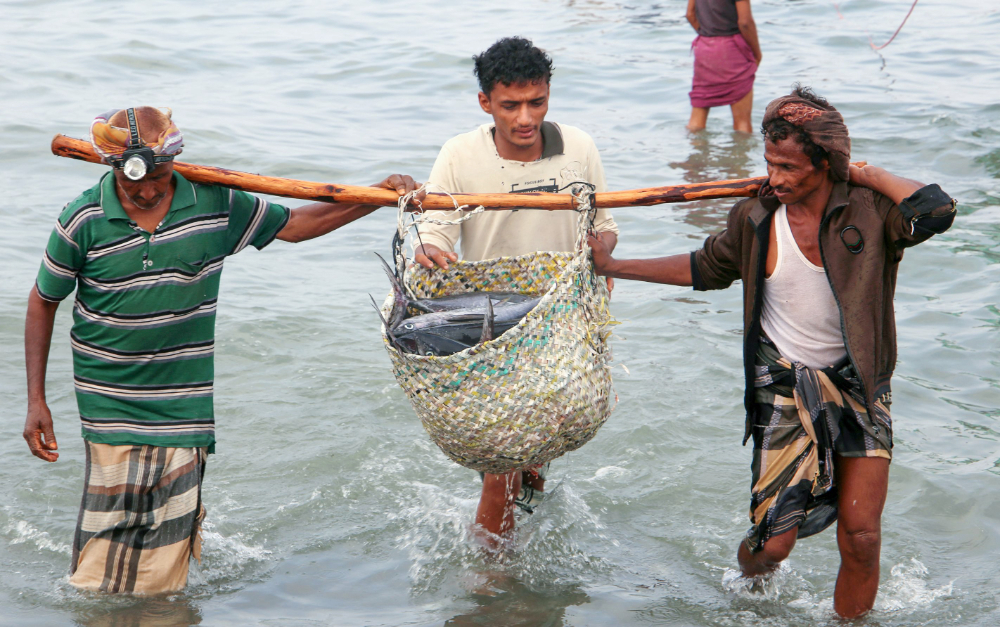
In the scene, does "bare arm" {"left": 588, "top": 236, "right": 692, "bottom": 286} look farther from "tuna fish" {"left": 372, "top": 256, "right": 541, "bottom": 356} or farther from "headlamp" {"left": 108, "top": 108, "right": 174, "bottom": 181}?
"headlamp" {"left": 108, "top": 108, "right": 174, "bottom": 181}

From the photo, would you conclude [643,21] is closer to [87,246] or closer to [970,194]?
[970,194]

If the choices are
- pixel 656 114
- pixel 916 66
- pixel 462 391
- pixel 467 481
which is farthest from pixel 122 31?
pixel 462 391

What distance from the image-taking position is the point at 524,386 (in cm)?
285

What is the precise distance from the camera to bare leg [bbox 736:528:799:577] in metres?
3.30

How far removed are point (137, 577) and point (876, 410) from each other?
242cm

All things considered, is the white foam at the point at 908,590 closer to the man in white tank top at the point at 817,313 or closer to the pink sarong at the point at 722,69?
the man in white tank top at the point at 817,313

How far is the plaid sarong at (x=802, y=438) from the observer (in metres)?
3.11

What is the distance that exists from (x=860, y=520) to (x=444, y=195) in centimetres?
164

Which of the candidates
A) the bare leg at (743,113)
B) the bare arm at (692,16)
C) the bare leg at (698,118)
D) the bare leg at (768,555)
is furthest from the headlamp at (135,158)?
the bare leg at (698,118)

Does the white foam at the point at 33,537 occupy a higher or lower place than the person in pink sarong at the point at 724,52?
lower

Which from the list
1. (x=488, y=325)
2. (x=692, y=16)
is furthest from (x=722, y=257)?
(x=692, y=16)

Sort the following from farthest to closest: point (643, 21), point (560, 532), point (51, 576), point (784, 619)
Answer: point (643, 21), point (560, 532), point (51, 576), point (784, 619)

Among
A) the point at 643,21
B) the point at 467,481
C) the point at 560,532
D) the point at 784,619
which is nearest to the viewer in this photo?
the point at 784,619

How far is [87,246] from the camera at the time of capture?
118 inches
